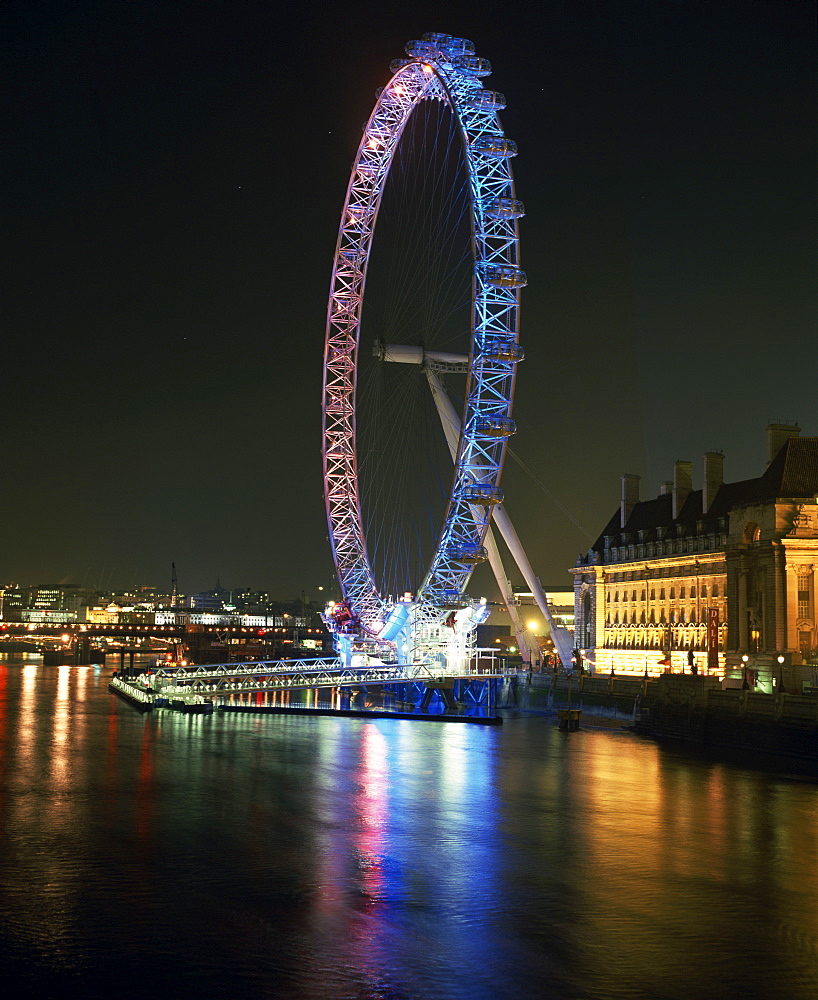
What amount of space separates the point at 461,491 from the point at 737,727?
20.4m

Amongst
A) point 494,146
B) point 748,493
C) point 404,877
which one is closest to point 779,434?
point 748,493

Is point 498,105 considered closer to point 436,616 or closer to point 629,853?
point 436,616

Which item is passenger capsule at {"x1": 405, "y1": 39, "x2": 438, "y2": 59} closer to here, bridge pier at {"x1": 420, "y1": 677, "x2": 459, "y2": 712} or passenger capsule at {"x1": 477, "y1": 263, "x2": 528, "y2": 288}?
passenger capsule at {"x1": 477, "y1": 263, "x2": 528, "y2": 288}

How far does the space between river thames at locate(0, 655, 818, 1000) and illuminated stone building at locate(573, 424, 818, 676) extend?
17.9m

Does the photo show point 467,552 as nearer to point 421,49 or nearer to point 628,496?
point 421,49

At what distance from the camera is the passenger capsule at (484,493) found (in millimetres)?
62281

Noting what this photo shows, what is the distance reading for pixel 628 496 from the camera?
9419cm

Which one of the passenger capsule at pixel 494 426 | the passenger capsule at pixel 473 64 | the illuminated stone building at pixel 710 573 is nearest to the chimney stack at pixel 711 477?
the illuminated stone building at pixel 710 573

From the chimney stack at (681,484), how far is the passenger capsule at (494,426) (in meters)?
27.6

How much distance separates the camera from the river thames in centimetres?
1756

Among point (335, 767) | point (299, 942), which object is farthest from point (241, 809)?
point (299, 942)

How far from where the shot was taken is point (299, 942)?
1889 cm

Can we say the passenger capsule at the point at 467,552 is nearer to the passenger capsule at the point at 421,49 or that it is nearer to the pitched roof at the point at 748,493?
the pitched roof at the point at 748,493

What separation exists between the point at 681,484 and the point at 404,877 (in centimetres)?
6458
